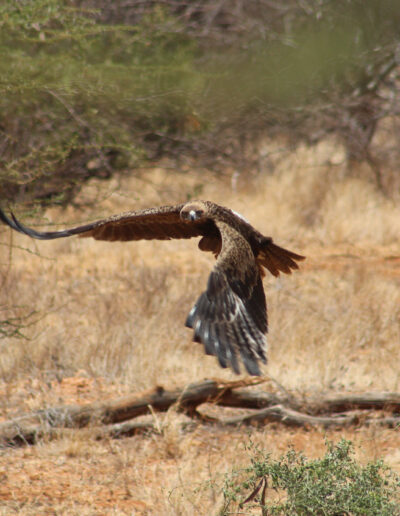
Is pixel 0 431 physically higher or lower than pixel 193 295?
lower

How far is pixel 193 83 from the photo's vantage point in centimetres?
868

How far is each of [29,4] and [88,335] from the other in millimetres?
2939

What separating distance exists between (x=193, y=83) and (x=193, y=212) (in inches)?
172

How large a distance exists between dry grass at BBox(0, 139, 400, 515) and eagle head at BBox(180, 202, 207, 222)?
1.48 m

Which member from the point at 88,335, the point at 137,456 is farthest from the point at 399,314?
the point at 137,456

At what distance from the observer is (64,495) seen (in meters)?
4.59

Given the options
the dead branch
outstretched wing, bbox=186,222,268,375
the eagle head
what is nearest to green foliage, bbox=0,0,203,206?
the eagle head

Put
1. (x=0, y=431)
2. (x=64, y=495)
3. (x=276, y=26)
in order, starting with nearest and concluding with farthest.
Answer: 1. (x=64, y=495)
2. (x=0, y=431)
3. (x=276, y=26)

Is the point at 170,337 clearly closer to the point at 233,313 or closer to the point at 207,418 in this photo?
the point at 207,418

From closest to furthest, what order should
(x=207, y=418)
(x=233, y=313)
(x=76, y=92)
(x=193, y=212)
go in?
(x=233, y=313)
(x=193, y=212)
(x=207, y=418)
(x=76, y=92)

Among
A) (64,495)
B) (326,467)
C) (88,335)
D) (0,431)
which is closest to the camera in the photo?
(326,467)

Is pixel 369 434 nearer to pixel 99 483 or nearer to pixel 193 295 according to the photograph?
pixel 99 483

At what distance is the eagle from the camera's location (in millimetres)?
3199

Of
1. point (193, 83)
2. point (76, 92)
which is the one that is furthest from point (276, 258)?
point (193, 83)
